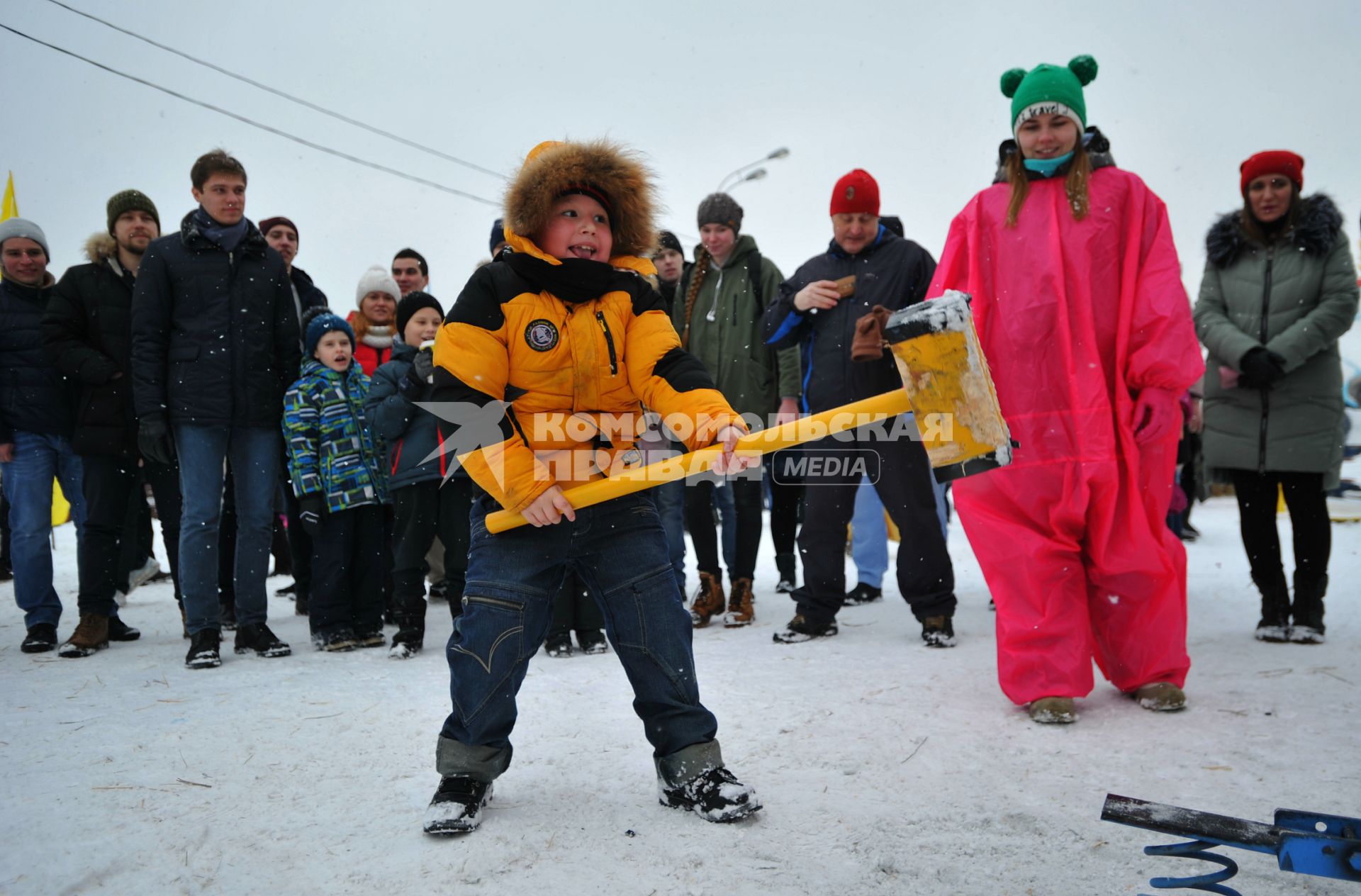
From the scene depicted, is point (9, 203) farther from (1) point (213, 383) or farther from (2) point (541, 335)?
(2) point (541, 335)

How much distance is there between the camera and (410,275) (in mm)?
5875

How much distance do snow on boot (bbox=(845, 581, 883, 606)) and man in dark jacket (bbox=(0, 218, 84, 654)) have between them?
409cm

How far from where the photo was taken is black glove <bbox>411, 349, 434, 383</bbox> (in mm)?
4234

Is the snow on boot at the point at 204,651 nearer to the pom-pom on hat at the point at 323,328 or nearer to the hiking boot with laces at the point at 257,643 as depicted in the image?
the hiking boot with laces at the point at 257,643

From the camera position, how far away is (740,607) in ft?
16.3

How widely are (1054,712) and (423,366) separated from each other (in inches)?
116

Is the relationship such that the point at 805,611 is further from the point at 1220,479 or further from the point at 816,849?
the point at 816,849

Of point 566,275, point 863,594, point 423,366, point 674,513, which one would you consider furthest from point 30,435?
point 863,594

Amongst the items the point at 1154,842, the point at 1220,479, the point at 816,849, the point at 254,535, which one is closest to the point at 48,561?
the point at 254,535

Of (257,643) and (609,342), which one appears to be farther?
(257,643)

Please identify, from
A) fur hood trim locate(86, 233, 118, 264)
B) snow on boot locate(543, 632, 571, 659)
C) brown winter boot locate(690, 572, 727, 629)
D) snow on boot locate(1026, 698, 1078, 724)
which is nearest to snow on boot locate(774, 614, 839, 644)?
brown winter boot locate(690, 572, 727, 629)

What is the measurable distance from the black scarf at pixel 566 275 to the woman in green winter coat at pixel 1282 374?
10.6 feet

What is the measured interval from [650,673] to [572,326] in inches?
35.5

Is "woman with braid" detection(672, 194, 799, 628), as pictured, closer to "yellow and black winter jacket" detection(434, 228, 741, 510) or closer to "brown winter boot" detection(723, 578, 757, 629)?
"brown winter boot" detection(723, 578, 757, 629)
